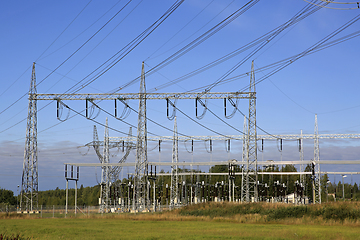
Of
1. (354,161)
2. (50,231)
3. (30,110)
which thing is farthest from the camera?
(354,161)

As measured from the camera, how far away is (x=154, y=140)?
74.6 meters

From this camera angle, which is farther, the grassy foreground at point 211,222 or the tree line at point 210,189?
the tree line at point 210,189

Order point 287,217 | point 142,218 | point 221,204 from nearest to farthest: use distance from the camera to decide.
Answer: point 287,217
point 142,218
point 221,204

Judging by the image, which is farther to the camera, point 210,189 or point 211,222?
point 210,189

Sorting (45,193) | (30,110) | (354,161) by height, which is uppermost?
(30,110)

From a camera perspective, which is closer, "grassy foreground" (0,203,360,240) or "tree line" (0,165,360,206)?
"grassy foreground" (0,203,360,240)

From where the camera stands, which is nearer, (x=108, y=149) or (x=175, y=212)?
(x=175, y=212)

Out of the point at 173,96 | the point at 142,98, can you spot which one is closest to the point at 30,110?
the point at 142,98

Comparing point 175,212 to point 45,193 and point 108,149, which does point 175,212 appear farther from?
point 45,193

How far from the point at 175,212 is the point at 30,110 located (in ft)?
69.5

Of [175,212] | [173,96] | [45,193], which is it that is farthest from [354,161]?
[45,193]

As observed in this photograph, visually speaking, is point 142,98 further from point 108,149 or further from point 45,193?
point 45,193

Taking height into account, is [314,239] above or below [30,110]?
below

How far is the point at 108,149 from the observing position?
6800 cm
